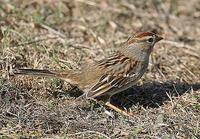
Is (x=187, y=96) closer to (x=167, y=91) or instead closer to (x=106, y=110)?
(x=167, y=91)

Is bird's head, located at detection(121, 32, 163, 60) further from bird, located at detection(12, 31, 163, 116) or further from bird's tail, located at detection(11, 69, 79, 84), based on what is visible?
bird's tail, located at detection(11, 69, 79, 84)

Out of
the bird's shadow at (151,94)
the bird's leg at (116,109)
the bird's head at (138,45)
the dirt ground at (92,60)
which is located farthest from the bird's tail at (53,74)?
the bird's head at (138,45)

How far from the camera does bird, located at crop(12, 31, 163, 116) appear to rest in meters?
5.63

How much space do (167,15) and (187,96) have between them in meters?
2.77

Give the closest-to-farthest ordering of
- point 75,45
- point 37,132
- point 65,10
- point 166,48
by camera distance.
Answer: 1. point 37,132
2. point 75,45
3. point 166,48
4. point 65,10

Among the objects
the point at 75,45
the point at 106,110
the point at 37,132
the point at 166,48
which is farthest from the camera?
the point at 166,48

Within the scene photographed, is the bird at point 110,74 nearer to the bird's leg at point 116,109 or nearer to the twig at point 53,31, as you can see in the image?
the bird's leg at point 116,109

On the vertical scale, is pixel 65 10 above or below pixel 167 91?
above

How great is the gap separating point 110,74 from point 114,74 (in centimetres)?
4

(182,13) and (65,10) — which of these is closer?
(65,10)

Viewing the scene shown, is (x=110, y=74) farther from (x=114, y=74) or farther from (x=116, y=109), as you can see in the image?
(x=116, y=109)

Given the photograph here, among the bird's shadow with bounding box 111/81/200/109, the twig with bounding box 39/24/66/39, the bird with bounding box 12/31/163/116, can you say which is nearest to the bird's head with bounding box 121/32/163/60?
the bird with bounding box 12/31/163/116

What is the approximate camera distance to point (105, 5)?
8.44 meters

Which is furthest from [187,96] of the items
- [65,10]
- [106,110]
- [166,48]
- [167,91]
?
[65,10]
